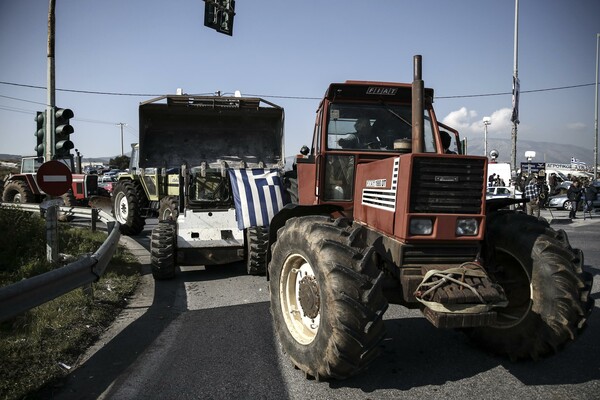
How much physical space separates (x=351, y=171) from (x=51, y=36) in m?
8.44

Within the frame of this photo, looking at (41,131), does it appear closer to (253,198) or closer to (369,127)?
(253,198)

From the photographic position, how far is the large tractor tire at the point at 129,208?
1316cm

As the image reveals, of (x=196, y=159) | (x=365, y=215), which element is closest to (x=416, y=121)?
(x=365, y=215)

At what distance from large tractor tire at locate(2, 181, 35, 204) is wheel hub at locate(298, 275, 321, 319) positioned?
17900mm

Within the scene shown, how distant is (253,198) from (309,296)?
4134mm

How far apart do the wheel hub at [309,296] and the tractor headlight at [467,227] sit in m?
1.25

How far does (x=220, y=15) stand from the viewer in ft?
47.0

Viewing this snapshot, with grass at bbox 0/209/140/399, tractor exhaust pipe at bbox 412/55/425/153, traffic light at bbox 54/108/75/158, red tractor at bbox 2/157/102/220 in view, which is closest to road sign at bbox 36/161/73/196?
traffic light at bbox 54/108/75/158

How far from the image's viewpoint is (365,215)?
4.72 metres

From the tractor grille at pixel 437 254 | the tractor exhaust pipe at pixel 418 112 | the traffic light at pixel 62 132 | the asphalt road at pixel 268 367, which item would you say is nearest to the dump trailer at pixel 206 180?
the traffic light at pixel 62 132

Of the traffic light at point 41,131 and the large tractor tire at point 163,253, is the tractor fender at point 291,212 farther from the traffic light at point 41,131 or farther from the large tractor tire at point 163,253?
the traffic light at point 41,131

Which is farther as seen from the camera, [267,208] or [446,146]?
[267,208]

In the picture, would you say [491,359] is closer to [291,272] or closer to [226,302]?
[291,272]

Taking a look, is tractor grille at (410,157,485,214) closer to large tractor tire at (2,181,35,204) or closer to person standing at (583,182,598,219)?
large tractor tire at (2,181,35,204)
